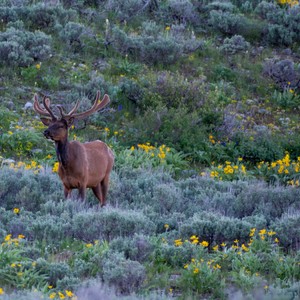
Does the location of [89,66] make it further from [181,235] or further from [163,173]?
[181,235]

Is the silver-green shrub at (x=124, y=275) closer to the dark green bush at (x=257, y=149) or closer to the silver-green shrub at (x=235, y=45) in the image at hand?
the dark green bush at (x=257, y=149)

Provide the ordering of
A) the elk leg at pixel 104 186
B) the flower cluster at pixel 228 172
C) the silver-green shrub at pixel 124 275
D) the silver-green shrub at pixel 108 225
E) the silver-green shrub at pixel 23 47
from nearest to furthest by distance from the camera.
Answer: the silver-green shrub at pixel 124 275
the silver-green shrub at pixel 108 225
the elk leg at pixel 104 186
the flower cluster at pixel 228 172
the silver-green shrub at pixel 23 47

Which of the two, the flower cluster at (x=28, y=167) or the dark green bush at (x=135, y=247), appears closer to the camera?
the dark green bush at (x=135, y=247)

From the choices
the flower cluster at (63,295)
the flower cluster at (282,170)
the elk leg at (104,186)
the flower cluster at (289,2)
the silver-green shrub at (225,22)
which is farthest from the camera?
the flower cluster at (289,2)

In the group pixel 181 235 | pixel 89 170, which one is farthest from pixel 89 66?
pixel 181 235

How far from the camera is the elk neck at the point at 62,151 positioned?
1128 cm

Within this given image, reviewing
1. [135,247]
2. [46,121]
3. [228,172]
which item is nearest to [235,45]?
[228,172]

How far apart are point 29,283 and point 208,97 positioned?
10.6 m

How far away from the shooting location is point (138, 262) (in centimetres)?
841

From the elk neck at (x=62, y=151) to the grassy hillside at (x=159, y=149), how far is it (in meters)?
0.54

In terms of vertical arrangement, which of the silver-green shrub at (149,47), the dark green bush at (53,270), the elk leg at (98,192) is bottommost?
the silver-green shrub at (149,47)

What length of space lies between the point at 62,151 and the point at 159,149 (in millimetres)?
4692

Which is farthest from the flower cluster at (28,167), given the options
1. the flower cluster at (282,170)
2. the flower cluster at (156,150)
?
the flower cluster at (282,170)

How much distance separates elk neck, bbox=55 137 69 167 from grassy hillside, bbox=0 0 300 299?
539 mm
